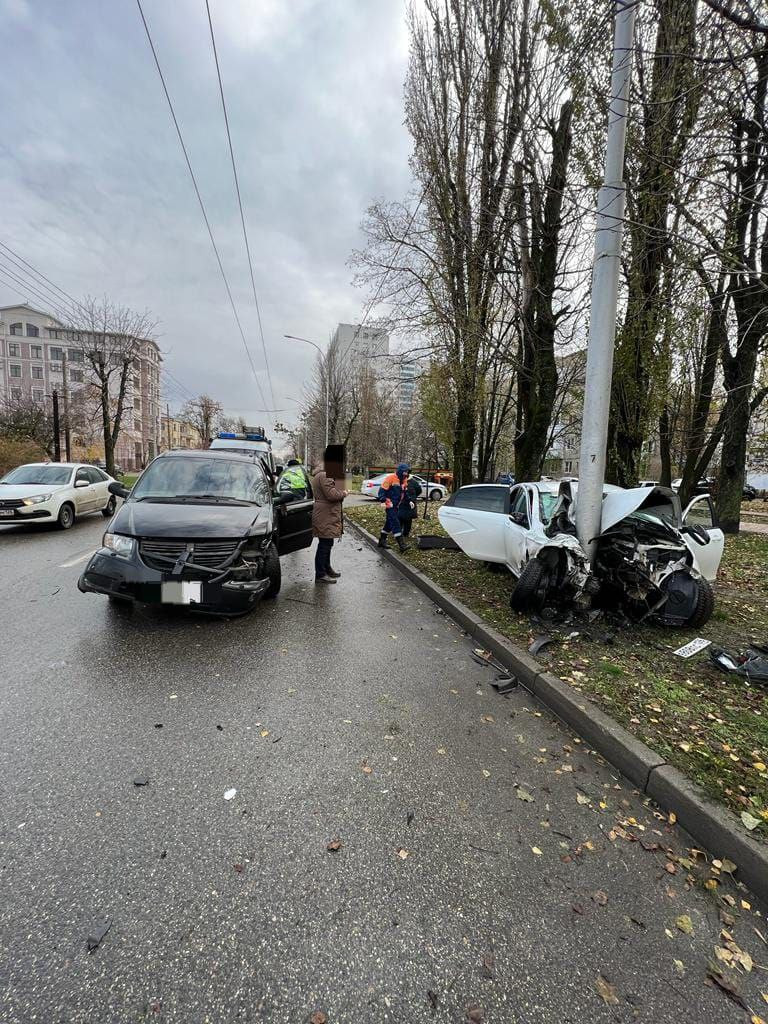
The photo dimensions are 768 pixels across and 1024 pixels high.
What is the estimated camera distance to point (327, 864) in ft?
6.53

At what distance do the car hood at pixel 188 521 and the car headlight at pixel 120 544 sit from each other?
0.19 feet

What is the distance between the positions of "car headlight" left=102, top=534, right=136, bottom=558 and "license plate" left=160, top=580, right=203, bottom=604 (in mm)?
529

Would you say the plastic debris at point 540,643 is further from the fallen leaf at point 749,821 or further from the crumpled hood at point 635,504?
the fallen leaf at point 749,821

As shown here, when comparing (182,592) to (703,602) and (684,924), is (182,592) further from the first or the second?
(703,602)

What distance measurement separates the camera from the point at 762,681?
3.67m

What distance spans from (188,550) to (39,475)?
9132 millimetres

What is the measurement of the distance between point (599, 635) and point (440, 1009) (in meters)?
3.76

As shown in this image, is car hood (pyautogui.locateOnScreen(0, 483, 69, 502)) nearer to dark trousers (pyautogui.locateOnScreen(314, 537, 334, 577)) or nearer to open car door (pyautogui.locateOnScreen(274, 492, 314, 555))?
open car door (pyautogui.locateOnScreen(274, 492, 314, 555))

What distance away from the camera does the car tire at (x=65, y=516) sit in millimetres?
10250

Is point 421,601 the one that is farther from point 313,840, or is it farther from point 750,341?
point 750,341

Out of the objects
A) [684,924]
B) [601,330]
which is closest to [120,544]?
[684,924]

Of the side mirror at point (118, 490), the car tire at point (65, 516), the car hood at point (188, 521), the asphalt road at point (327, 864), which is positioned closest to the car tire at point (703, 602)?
the asphalt road at point (327, 864)

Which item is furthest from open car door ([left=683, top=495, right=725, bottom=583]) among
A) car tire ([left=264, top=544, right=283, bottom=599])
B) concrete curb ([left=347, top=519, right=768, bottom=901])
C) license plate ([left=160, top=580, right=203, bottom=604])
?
license plate ([left=160, top=580, right=203, bottom=604])

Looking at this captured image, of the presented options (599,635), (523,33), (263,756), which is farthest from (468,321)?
(263,756)
